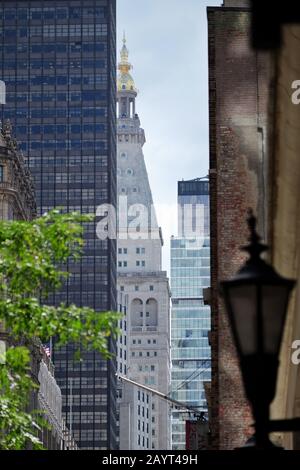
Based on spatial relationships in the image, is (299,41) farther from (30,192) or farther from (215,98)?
(30,192)

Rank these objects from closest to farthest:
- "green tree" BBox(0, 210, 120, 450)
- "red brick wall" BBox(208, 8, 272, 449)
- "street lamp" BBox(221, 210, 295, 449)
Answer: "street lamp" BBox(221, 210, 295, 449), "green tree" BBox(0, 210, 120, 450), "red brick wall" BBox(208, 8, 272, 449)

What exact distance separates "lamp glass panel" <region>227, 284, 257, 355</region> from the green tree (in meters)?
12.5

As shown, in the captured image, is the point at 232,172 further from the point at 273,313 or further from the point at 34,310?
Result: the point at 273,313

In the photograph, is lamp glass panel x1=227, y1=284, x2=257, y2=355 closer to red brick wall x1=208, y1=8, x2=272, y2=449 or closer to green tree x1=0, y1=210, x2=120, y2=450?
green tree x1=0, y1=210, x2=120, y2=450

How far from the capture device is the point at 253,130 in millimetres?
39094

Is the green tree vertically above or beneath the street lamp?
above

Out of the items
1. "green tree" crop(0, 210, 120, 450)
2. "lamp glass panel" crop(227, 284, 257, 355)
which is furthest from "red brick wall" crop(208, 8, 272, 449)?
"lamp glass panel" crop(227, 284, 257, 355)

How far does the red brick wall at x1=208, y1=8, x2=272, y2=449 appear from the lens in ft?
122

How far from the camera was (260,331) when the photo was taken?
7039 millimetres

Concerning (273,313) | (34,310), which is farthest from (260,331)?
(34,310)

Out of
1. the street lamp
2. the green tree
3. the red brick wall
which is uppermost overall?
the red brick wall

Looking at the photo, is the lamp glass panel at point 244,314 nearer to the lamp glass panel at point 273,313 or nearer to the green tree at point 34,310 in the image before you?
the lamp glass panel at point 273,313

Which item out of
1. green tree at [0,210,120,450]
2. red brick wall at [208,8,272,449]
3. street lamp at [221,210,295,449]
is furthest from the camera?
red brick wall at [208,8,272,449]

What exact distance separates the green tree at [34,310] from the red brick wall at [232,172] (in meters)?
15.8
